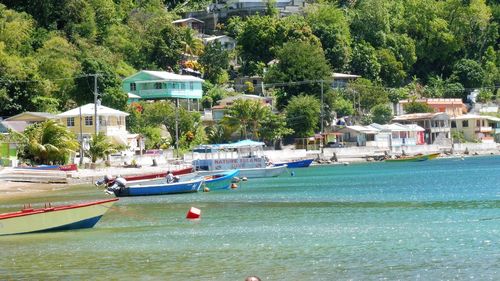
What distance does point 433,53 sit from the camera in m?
142

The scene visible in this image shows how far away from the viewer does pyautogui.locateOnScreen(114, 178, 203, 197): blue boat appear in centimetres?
5447

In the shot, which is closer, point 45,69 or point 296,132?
point 45,69

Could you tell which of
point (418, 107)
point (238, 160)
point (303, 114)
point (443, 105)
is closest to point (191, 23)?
point (418, 107)

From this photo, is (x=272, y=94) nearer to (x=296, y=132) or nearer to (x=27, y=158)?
(x=296, y=132)

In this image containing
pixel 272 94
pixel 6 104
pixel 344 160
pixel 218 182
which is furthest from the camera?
pixel 272 94

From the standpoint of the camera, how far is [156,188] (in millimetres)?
55406

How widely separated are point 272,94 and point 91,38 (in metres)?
21.2

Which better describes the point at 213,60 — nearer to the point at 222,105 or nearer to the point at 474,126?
the point at 222,105

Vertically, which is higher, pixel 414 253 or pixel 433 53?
pixel 433 53

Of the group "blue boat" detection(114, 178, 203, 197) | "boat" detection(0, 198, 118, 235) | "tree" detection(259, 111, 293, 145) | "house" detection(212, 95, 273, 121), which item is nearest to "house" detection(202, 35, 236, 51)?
"house" detection(212, 95, 273, 121)

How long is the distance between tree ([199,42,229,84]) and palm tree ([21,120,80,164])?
4503 cm

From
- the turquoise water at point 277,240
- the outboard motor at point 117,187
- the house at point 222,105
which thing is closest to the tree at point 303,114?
the house at point 222,105

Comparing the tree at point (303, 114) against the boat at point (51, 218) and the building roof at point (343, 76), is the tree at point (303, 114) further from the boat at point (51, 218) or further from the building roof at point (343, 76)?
the boat at point (51, 218)

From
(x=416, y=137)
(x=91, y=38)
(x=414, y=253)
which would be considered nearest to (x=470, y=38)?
(x=416, y=137)
